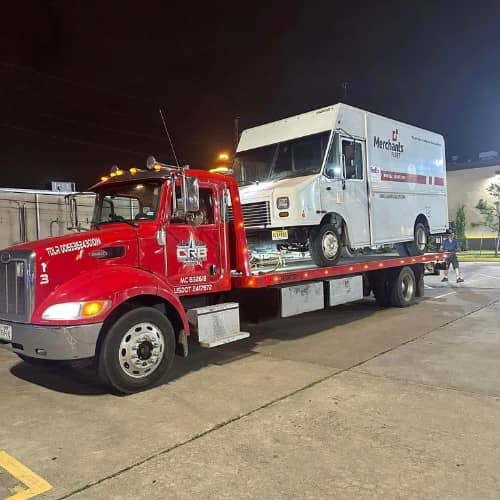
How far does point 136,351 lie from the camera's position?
5.28 m

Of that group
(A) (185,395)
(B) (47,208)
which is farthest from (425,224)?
(B) (47,208)

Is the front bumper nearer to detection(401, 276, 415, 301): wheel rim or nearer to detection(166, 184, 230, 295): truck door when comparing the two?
detection(166, 184, 230, 295): truck door

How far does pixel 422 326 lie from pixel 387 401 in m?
4.14

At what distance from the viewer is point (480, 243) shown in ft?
113

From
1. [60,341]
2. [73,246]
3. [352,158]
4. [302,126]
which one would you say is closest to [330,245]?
[352,158]

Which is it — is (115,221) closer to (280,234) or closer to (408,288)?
(280,234)

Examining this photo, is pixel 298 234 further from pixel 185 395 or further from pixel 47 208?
pixel 47 208

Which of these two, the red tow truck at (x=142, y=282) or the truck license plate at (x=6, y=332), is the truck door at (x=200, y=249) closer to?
the red tow truck at (x=142, y=282)

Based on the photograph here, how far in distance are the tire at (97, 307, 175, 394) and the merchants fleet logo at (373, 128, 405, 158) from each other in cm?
613

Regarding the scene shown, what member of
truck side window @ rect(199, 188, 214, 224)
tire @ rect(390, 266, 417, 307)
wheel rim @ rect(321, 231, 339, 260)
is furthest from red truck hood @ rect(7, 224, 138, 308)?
tire @ rect(390, 266, 417, 307)

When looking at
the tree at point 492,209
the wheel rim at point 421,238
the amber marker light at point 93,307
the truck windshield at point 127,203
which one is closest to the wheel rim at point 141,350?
the amber marker light at point 93,307

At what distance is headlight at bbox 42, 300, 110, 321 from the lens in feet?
16.0

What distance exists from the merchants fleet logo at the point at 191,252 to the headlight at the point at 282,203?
1885mm

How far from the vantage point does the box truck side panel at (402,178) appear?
9648mm
